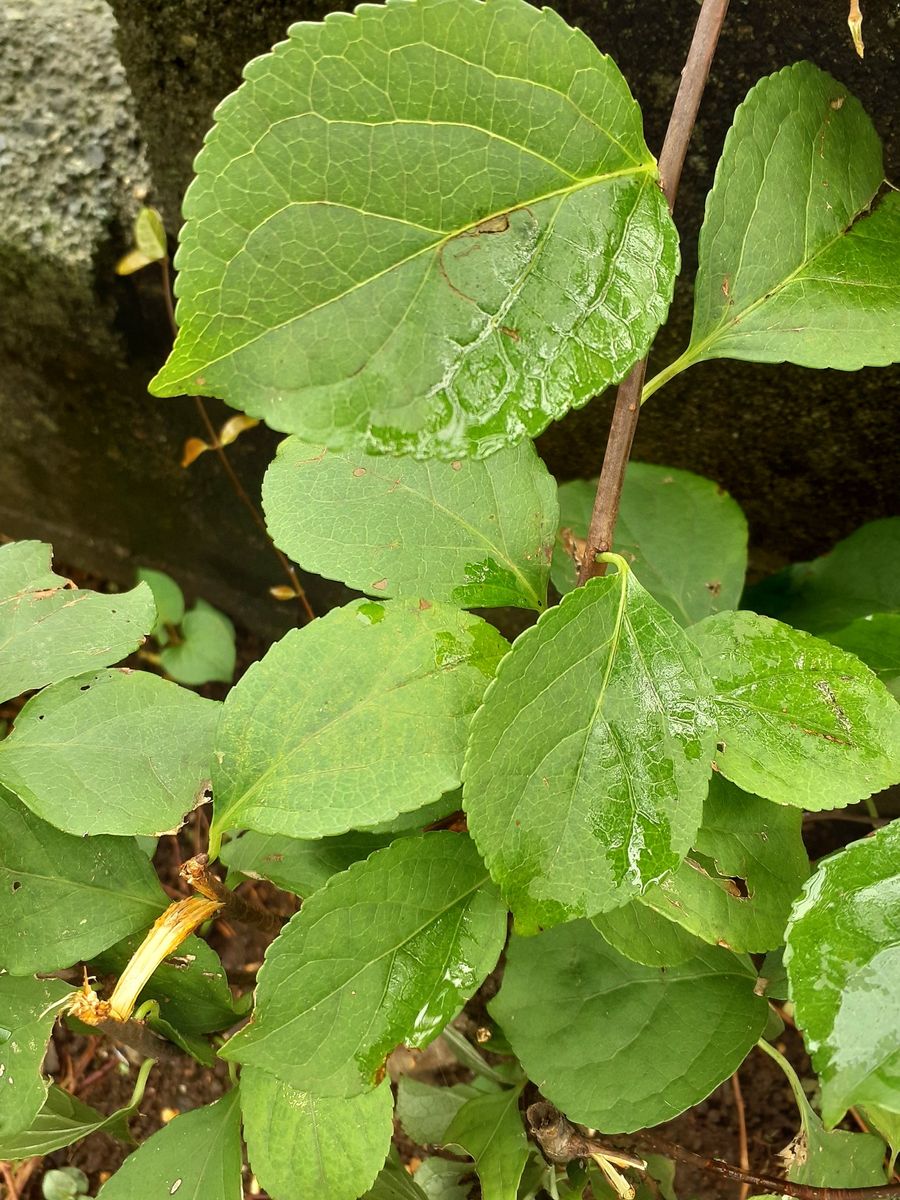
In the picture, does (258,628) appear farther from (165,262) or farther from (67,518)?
(165,262)

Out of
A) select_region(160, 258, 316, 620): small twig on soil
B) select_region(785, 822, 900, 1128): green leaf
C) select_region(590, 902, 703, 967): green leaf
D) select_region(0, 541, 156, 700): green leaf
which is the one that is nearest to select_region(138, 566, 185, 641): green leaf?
select_region(160, 258, 316, 620): small twig on soil

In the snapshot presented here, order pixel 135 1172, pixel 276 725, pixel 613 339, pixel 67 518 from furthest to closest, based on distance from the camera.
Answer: pixel 67 518, pixel 135 1172, pixel 276 725, pixel 613 339

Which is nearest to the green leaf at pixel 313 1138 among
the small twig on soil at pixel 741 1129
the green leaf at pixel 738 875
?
the green leaf at pixel 738 875

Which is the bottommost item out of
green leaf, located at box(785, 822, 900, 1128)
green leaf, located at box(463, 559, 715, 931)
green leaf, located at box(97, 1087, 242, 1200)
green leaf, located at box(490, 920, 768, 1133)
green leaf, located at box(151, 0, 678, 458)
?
green leaf, located at box(490, 920, 768, 1133)

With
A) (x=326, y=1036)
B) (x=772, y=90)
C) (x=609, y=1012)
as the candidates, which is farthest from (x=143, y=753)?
(x=772, y=90)

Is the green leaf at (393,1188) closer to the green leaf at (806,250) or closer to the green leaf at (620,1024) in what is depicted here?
the green leaf at (620,1024)

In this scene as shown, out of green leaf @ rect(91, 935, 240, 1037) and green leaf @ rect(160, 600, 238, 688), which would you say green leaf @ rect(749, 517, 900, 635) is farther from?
green leaf @ rect(160, 600, 238, 688)
